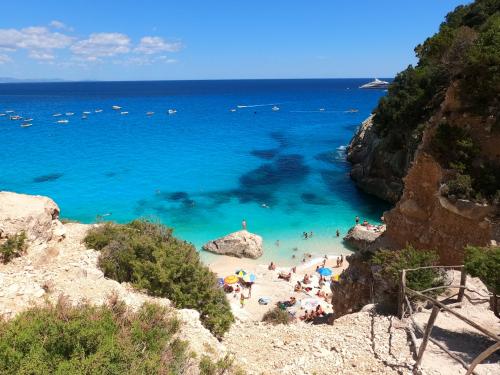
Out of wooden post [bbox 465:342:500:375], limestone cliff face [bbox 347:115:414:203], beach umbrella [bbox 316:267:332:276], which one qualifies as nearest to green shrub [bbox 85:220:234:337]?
wooden post [bbox 465:342:500:375]

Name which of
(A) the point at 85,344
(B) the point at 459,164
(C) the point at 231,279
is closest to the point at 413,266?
(B) the point at 459,164

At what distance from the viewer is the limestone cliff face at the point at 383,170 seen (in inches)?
1213

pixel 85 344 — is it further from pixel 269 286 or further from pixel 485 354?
pixel 269 286

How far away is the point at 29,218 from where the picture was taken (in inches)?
483

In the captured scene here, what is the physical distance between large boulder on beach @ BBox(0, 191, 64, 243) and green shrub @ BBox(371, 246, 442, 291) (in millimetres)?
11927

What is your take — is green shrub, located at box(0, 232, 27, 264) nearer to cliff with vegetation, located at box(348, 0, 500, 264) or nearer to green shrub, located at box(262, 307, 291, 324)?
green shrub, located at box(262, 307, 291, 324)

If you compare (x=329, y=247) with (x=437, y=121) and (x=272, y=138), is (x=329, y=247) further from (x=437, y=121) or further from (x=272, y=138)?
(x=272, y=138)

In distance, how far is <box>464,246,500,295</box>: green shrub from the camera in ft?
26.7

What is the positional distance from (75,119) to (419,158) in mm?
84266

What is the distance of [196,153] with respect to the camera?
52.7 m

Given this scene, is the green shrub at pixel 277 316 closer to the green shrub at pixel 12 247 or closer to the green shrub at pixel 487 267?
the green shrub at pixel 487 267

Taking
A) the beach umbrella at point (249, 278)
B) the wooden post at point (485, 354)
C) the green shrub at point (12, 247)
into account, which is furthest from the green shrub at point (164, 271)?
the beach umbrella at point (249, 278)

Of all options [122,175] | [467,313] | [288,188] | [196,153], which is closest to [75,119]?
[196,153]

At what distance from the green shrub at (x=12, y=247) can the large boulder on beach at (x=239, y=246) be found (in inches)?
535
